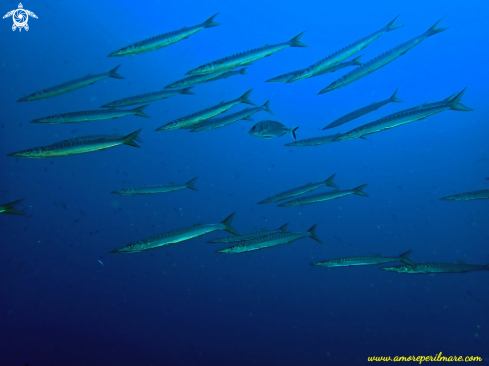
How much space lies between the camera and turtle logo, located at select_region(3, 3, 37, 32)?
770cm

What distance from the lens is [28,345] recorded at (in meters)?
7.05

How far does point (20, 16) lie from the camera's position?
7805 millimetres

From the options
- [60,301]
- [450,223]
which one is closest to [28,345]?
[60,301]

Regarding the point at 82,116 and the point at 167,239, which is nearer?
the point at 82,116

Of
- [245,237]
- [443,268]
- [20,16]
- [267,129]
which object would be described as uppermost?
[20,16]

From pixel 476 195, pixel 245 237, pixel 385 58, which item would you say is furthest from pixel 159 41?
pixel 476 195

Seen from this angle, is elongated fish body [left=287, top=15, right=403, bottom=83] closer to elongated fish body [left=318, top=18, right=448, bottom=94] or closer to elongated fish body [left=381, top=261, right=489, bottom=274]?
elongated fish body [left=318, top=18, right=448, bottom=94]

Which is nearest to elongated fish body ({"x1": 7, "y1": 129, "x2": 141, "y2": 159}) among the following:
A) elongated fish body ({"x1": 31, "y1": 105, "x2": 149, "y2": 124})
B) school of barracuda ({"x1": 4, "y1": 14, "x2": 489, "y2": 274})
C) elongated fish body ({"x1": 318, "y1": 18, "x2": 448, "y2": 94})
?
school of barracuda ({"x1": 4, "y1": 14, "x2": 489, "y2": 274})

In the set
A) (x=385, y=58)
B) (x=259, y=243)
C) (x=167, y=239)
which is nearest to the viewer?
(x=385, y=58)

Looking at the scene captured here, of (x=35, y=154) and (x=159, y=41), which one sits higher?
(x=159, y=41)

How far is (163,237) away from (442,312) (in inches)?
486

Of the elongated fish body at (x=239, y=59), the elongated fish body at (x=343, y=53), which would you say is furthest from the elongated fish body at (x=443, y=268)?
the elongated fish body at (x=239, y=59)

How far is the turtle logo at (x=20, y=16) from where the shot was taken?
7695 millimetres

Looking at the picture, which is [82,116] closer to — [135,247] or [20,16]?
[135,247]
